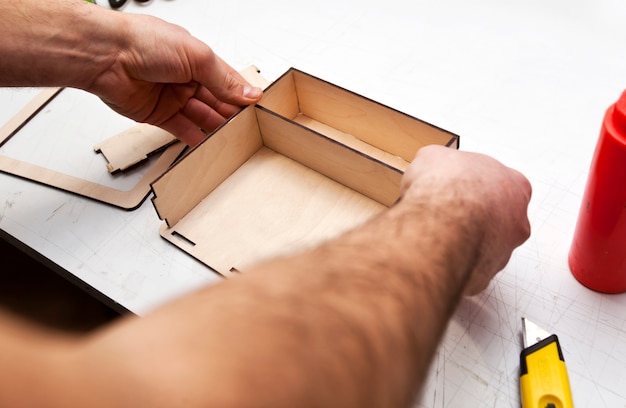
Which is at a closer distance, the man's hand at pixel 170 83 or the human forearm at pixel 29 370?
the human forearm at pixel 29 370

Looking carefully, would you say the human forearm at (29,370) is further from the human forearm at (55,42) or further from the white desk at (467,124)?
the human forearm at (55,42)

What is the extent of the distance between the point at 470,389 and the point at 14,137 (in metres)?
0.87

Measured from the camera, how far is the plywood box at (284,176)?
0.72 meters

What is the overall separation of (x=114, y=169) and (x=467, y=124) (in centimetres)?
59

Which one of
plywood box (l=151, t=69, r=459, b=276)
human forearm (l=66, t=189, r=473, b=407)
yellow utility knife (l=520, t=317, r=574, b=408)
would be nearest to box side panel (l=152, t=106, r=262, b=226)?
plywood box (l=151, t=69, r=459, b=276)

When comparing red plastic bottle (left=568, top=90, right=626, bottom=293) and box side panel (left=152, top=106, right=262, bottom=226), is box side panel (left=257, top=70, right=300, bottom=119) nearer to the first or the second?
box side panel (left=152, top=106, right=262, bottom=226)

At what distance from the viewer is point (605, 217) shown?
530mm

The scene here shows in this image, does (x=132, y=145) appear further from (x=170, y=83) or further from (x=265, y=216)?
(x=265, y=216)

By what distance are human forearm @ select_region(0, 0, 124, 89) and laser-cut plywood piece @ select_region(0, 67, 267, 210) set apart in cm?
13

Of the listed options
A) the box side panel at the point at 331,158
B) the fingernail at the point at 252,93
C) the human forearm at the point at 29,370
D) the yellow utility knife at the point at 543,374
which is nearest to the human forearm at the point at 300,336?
the human forearm at the point at 29,370

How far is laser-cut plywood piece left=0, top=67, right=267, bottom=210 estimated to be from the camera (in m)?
0.81

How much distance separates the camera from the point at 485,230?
0.50 metres

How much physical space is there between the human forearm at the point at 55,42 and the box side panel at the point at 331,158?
279 millimetres

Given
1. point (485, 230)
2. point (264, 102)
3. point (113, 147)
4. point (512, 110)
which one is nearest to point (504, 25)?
point (512, 110)
